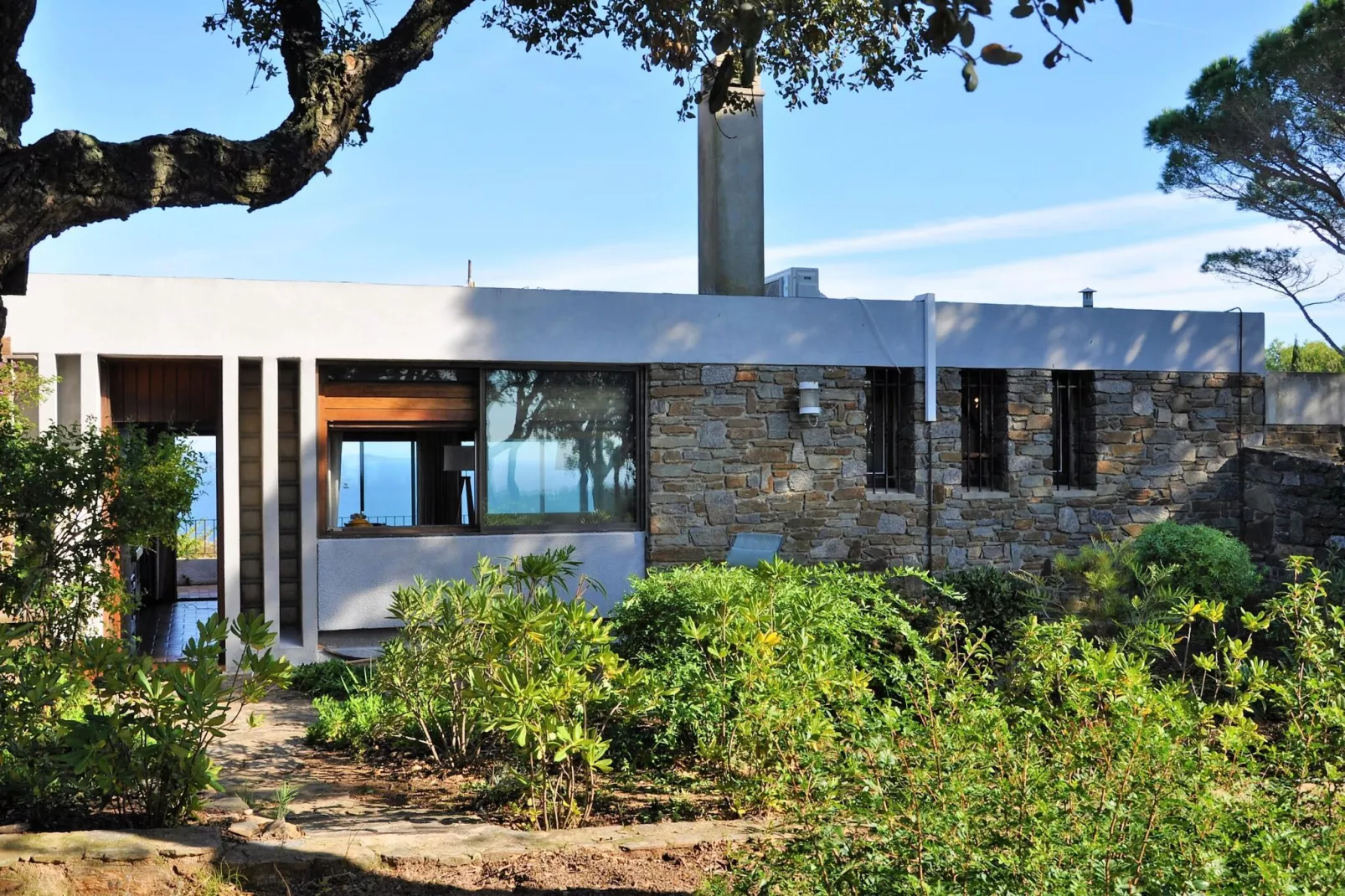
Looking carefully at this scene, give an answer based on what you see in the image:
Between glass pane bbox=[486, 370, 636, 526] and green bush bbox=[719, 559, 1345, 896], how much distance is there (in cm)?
579

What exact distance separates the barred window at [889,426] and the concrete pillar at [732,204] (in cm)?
171

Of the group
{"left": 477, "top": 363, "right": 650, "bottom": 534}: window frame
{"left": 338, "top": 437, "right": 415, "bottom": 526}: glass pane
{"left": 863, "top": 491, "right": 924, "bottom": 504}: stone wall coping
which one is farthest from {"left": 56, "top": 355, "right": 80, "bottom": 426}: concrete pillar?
{"left": 863, "top": 491, "right": 924, "bottom": 504}: stone wall coping

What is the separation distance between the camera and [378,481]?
29.0 feet

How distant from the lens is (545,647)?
155 inches

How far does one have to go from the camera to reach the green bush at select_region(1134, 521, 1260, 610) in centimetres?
802

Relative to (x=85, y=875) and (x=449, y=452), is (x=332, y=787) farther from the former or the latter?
(x=449, y=452)

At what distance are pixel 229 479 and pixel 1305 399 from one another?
9.58 m

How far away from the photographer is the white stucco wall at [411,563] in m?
8.23

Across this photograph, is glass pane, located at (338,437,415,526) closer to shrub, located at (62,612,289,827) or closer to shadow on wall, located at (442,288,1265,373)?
shadow on wall, located at (442,288,1265,373)

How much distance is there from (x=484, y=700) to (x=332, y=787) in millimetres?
1094

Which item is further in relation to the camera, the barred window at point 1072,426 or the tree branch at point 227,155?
the barred window at point 1072,426

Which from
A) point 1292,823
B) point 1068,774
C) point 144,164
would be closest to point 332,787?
point 144,164

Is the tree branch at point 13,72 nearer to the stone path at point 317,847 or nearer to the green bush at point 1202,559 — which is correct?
the stone path at point 317,847

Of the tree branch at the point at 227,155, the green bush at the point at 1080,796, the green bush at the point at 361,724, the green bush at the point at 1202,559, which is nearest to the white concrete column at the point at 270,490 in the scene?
the green bush at the point at 361,724
